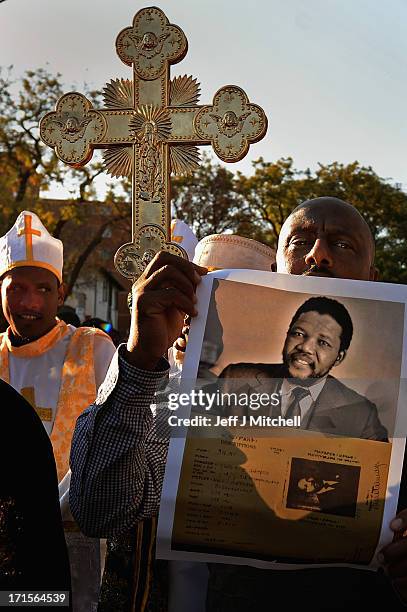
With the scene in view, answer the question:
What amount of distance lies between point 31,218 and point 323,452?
3.20 m

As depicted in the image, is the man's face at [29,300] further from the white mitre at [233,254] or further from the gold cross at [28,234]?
the white mitre at [233,254]

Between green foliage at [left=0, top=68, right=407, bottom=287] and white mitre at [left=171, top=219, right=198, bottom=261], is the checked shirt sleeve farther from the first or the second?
green foliage at [left=0, top=68, right=407, bottom=287]

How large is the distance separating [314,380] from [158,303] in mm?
359

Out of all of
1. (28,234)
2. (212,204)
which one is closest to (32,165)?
(212,204)

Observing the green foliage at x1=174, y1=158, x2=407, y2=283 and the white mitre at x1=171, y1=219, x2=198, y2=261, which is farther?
the green foliage at x1=174, y1=158, x2=407, y2=283

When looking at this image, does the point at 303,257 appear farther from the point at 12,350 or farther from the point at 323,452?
the point at 12,350

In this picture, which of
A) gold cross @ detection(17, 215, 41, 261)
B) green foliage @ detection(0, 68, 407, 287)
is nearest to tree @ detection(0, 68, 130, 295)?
green foliage @ detection(0, 68, 407, 287)

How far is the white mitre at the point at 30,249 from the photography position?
13.7 ft

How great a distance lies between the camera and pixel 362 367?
5.55ft

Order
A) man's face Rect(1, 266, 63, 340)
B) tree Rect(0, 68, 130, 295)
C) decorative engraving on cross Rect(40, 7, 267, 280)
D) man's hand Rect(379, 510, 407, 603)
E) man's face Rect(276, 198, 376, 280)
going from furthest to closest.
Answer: tree Rect(0, 68, 130, 295) < man's face Rect(1, 266, 63, 340) < decorative engraving on cross Rect(40, 7, 267, 280) < man's face Rect(276, 198, 376, 280) < man's hand Rect(379, 510, 407, 603)

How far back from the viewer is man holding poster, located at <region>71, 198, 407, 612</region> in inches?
68.1

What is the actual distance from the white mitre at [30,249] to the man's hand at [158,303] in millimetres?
2526

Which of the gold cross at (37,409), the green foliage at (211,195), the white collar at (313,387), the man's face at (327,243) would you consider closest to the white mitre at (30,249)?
the gold cross at (37,409)

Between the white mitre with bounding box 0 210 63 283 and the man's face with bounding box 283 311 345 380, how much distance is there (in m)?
2.65
